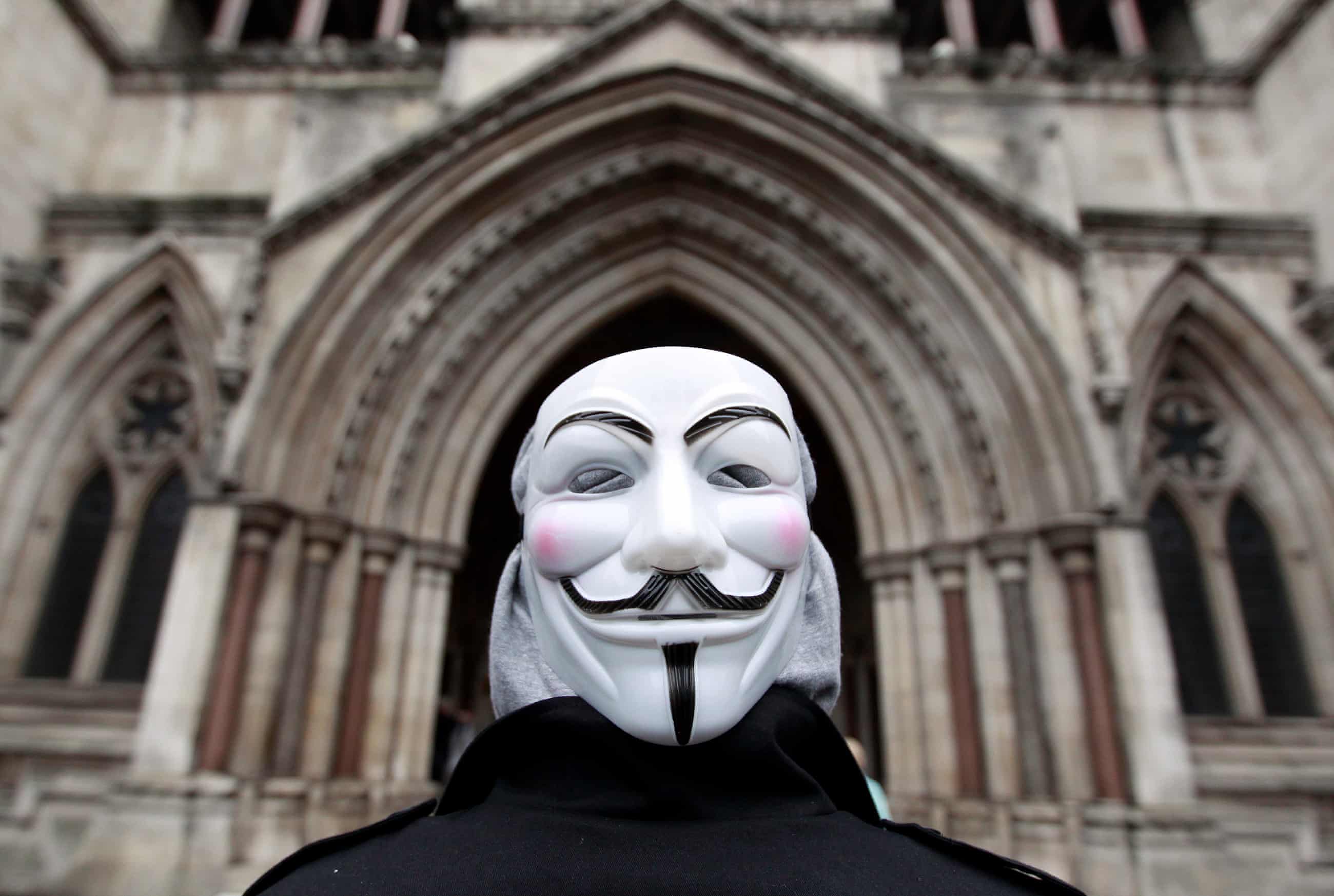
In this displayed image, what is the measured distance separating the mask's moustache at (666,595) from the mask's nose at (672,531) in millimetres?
17

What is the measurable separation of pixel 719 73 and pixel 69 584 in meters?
8.07

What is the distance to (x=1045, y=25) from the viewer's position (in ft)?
35.6

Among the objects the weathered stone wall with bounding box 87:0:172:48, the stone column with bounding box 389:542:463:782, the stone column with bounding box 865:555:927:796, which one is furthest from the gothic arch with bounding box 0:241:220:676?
the stone column with bounding box 865:555:927:796

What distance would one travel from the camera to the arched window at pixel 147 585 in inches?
281

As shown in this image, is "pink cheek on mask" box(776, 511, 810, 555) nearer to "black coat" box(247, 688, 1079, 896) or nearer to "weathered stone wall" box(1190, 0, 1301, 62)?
"black coat" box(247, 688, 1079, 896)

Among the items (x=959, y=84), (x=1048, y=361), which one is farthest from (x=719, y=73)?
(x=1048, y=361)

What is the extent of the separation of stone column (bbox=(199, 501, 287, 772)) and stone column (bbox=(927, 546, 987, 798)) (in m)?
5.69

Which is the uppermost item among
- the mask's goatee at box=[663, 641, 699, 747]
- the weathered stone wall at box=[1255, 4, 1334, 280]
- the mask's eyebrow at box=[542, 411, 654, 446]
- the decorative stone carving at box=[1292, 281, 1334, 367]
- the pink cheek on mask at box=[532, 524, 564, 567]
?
the weathered stone wall at box=[1255, 4, 1334, 280]

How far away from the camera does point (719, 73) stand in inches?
307

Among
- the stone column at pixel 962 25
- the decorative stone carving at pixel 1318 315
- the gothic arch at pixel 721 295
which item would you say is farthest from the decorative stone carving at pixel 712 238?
the stone column at pixel 962 25

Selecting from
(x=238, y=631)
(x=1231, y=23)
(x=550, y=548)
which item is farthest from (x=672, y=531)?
(x=1231, y=23)

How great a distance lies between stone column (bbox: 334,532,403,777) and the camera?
6.33 metres

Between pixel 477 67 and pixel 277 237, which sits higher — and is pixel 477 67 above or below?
above

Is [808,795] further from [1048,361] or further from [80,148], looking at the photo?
[80,148]
